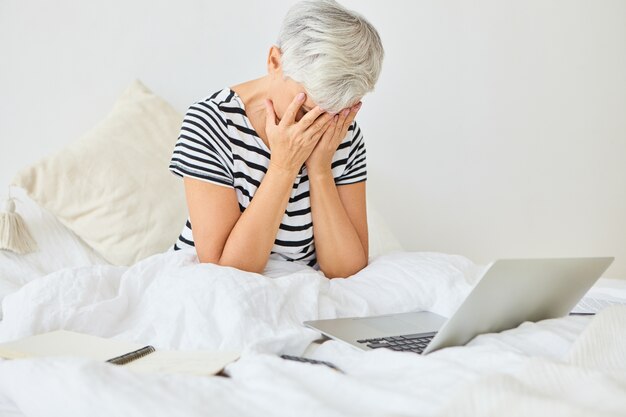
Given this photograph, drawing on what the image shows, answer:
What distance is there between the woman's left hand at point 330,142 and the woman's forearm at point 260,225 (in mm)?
84

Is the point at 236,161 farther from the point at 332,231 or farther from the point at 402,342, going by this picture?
the point at 402,342

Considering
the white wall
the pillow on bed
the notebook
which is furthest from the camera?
the white wall

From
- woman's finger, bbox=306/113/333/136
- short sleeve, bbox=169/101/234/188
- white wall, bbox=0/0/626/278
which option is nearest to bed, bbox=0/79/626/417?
short sleeve, bbox=169/101/234/188

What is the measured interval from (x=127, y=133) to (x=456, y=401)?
4.25 feet

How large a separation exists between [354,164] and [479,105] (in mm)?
958

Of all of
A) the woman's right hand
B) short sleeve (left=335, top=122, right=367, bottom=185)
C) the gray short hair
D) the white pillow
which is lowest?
the white pillow

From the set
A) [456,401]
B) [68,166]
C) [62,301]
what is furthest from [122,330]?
[68,166]

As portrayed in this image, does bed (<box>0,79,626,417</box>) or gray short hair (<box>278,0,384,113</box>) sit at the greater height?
gray short hair (<box>278,0,384,113</box>)

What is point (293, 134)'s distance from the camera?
1183 millimetres

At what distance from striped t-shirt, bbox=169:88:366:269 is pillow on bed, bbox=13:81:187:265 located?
0.23 m

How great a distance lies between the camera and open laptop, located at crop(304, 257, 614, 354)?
2.46 ft

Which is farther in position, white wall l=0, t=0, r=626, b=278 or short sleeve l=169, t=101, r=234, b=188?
white wall l=0, t=0, r=626, b=278

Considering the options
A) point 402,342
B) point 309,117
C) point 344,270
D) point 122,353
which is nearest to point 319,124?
point 309,117

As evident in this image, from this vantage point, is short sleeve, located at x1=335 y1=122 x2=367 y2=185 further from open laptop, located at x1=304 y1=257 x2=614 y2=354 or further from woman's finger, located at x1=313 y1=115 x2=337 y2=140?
open laptop, located at x1=304 y1=257 x2=614 y2=354
